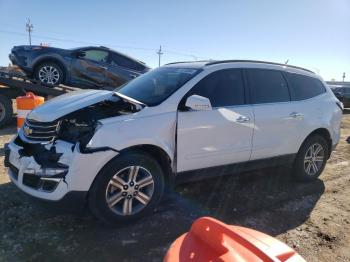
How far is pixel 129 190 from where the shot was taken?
3570 millimetres

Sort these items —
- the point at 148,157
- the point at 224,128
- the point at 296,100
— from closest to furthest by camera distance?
the point at 148,157 < the point at 224,128 < the point at 296,100

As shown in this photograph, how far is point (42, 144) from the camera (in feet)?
11.3

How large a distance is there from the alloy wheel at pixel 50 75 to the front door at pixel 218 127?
621cm

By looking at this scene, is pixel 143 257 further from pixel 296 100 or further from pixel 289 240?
pixel 296 100

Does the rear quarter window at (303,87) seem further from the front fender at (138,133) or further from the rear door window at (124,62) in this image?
the rear door window at (124,62)

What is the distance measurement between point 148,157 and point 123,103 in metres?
0.64

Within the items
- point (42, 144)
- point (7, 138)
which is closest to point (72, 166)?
point (42, 144)

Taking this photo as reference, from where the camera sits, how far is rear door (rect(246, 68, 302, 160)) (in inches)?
181

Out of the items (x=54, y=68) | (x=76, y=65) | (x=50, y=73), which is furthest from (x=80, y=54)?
(x=50, y=73)

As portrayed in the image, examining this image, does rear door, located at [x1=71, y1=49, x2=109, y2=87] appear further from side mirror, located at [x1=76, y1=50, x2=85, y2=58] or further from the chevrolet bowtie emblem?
the chevrolet bowtie emblem

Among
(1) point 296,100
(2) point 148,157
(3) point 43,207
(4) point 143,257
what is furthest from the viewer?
(1) point 296,100

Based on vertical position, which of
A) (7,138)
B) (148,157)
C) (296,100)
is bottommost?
(7,138)

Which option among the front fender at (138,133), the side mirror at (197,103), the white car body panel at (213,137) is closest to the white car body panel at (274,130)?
the white car body panel at (213,137)

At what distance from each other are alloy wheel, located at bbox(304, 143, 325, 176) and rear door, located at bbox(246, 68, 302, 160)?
46 centimetres
